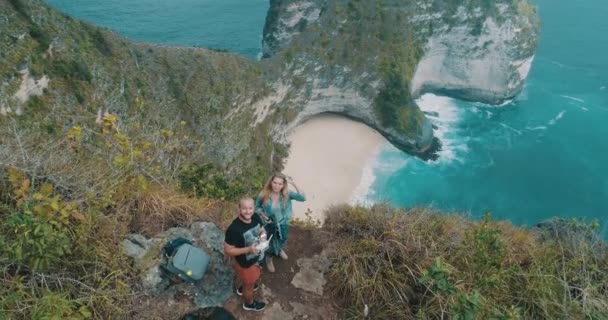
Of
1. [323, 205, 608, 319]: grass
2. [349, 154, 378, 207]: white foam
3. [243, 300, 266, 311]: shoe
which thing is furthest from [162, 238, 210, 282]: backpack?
[349, 154, 378, 207]: white foam

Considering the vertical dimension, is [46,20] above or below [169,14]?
above

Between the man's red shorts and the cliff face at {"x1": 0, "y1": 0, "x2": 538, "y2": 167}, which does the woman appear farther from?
the cliff face at {"x1": 0, "y1": 0, "x2": 538, "y2": 167}

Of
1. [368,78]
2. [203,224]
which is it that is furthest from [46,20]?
[368,78]

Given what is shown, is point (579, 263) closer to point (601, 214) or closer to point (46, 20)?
point (46, 20)

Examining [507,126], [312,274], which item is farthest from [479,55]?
[312,274]

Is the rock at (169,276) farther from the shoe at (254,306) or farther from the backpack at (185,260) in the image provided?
the shoe at (254,306)

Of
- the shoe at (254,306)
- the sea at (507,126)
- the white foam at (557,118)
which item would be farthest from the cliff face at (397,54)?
the shoe at (254,306)

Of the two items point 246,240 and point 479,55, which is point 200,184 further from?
point 479,55
